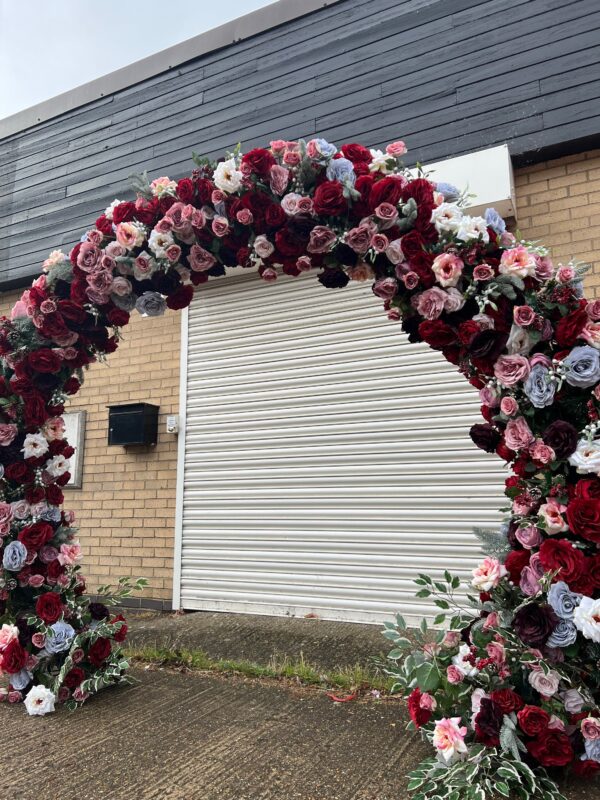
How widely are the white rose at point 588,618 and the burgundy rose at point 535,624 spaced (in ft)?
0.32

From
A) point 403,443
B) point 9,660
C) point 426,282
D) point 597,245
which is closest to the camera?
point 426,282

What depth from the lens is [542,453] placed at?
7.27 ft

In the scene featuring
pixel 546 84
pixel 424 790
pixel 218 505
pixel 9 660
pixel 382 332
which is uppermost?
pixel 546 84

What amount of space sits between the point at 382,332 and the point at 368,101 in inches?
72.4

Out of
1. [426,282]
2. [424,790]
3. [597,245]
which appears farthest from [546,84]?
[424,790]

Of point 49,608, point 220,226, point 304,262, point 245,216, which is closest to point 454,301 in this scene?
point 304,262

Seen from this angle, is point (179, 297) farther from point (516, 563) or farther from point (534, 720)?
point (534, 720)

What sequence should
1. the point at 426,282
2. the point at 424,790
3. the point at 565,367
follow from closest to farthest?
the point at 424,790 → the point at 565,367 → the point at 426,282

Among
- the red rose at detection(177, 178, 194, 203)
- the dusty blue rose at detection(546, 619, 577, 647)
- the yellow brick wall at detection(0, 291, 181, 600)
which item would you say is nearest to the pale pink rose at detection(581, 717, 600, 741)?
the dusty blue rose at detection(546, 619, 577, 647)

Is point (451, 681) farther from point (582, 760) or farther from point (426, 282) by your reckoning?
point (426, 282)

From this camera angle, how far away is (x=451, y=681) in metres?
2.26

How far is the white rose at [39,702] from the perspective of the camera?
2.91 meters

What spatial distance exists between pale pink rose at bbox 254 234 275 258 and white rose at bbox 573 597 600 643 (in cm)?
188

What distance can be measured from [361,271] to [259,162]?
680 mm
